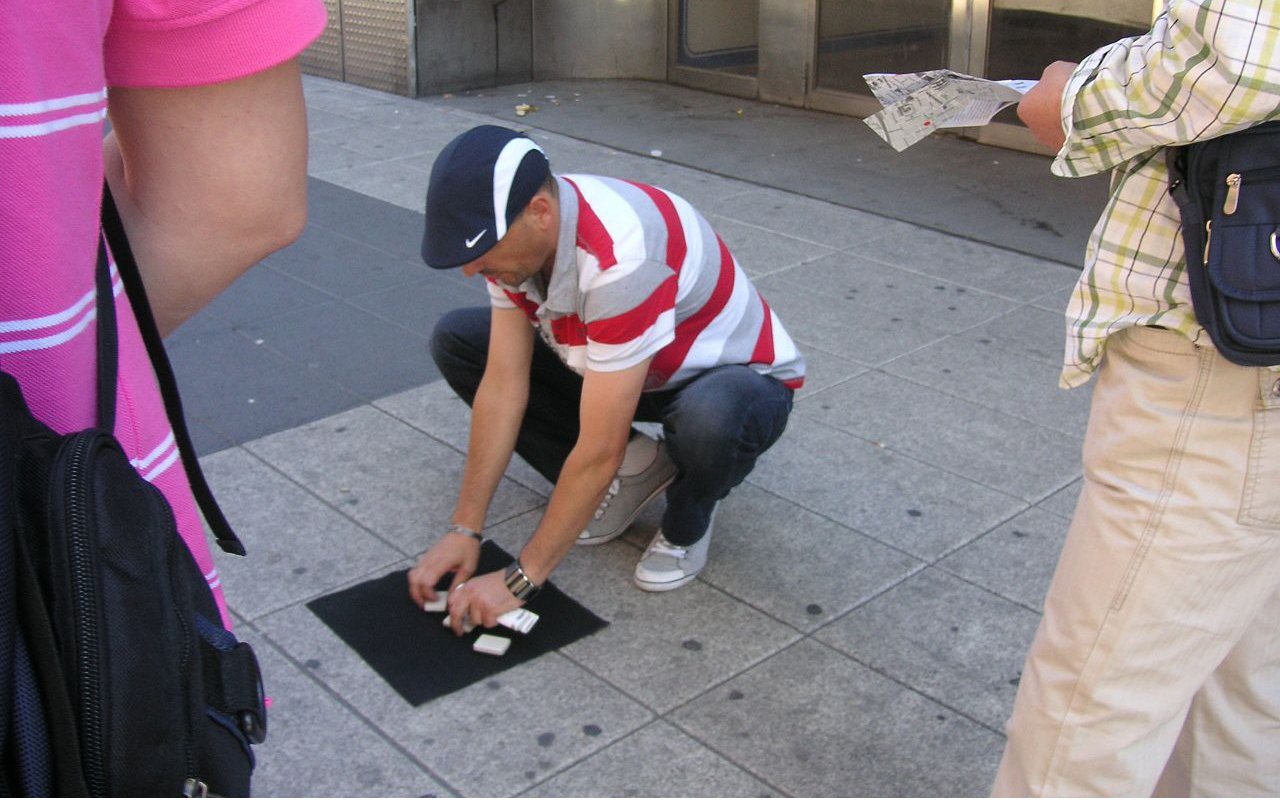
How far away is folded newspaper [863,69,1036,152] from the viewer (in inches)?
89.4

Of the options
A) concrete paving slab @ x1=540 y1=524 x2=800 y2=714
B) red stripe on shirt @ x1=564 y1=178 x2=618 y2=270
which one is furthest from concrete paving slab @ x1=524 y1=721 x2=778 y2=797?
red stripe on shirt @ x1=564 y1=178 x2=618 y2=270

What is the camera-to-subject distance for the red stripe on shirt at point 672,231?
3.14m

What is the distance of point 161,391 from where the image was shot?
125 cm

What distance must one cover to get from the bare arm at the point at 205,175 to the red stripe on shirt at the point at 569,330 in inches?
71.9

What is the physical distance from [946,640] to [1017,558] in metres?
0.45

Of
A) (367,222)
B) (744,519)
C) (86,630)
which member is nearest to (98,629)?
(86,630)

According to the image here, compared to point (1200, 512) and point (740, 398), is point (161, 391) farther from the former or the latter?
point (740, 398)

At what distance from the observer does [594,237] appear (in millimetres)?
2982

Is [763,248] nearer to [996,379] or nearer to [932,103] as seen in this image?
[996,379]

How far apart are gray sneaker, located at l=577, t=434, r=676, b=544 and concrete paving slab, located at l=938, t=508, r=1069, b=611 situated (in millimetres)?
784

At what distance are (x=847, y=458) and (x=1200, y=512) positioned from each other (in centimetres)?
211

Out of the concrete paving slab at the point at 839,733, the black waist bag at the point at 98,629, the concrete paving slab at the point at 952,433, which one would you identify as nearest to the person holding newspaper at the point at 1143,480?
the concrete paving slab at the point at 839,733

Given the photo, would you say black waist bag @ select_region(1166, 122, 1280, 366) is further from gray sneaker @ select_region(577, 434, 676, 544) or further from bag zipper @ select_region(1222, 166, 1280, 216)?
gray sneaker @ select_region(577, 434, 676, 544)

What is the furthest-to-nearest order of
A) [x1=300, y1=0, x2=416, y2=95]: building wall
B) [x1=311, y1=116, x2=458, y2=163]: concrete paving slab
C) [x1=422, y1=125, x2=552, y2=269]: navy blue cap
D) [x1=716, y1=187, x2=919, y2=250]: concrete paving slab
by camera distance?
[x1=300, y1=0, x2=416, y2=95]: building wall
[x1=311, y1=116, x2=458, y2=163]: concrete paving slab
[x1=716, y1=187, x2=919, y2=250]: concrete paving slab
[x1=422, y1=125, x2=552, y2=269]: navy blue cap
